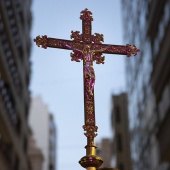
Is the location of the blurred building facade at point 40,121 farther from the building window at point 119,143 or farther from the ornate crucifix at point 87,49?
the ornate crucifix at point 87,49

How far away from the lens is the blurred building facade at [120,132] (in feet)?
246

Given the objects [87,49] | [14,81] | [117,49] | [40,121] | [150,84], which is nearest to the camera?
[87,49]

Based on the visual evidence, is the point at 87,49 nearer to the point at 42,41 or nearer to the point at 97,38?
the point at 97,38

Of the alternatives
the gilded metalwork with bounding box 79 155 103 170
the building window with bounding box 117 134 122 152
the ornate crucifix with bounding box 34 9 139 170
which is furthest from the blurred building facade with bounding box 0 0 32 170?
the building window with bounding box 117 134 122 152

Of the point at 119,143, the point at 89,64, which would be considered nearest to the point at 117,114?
the point at 119,143

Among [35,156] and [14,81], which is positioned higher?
[35,156]

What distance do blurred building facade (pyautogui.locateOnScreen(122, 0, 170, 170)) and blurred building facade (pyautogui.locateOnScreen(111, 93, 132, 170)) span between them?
64.1 feet

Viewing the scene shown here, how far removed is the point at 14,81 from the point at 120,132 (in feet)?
135

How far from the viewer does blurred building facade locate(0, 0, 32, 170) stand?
113ft

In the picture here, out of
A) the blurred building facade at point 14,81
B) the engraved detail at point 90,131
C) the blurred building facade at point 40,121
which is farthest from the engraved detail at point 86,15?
A: the blurred building facade at point 40,121

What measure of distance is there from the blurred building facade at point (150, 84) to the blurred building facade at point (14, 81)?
11.3 meters

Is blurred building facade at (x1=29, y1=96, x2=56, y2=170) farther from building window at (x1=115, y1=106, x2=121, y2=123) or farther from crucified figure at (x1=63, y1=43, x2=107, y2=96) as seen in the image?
crucified figure at (x1=63, y1=43, x2=107, y2=96)

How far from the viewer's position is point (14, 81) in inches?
1575

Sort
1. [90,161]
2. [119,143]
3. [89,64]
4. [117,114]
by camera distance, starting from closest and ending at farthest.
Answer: [90,161], [89,64], [119,143], [117,114]
